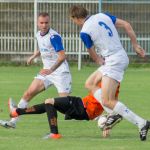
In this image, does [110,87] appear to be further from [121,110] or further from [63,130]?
[63,130]

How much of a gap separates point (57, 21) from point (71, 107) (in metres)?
17.6

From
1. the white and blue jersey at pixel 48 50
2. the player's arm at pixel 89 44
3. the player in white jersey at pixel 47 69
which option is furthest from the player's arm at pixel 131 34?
the white and blue jersey at pixel 48 50

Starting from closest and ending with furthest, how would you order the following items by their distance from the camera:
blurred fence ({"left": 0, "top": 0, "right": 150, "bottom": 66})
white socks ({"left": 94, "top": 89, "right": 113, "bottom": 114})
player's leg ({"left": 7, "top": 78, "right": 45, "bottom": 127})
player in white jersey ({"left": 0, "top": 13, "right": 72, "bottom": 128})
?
white socks ({"left": 94, "top": 89, "right": 113, "bottom": 114}) → player in white jersey ({"left": 0, "top": 13, "right": 72, "bottom": 128}) → player's leg ({"left": 7, "top": 78, "right": 45, "bottom": 127}) → blurred fence ({"left": 0, "top": 0, "right": 150, "bottom": 66})

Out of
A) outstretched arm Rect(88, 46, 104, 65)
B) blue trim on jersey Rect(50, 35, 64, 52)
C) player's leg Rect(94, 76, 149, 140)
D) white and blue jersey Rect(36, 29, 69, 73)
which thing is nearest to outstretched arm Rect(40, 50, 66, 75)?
blue trim on jersey Rect(50, 35, 64, 52)

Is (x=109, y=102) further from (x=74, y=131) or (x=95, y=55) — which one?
(x=74, y=131)

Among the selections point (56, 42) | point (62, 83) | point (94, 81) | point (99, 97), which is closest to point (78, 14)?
point (94, 81)

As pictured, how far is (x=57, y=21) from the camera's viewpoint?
2920 cm

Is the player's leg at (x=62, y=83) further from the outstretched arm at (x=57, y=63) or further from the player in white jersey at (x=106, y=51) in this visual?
the player in white jersey at (x=106, y=51)

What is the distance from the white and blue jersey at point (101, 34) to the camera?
11469mm

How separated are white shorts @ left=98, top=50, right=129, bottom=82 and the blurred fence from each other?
16.6m

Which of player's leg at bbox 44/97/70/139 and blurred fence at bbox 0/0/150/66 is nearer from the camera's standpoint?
player's leg at bbox 44/97/70/139

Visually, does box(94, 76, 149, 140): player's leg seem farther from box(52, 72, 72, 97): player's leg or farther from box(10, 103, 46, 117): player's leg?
box(52, 72, 72, 97): player's leg

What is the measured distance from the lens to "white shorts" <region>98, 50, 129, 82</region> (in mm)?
11539

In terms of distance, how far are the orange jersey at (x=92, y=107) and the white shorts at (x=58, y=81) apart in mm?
1905
